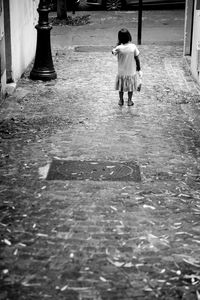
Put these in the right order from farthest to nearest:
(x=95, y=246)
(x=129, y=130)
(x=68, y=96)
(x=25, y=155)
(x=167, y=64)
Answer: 1. (x=167, y=64)
2. (x=68, y=96)
3. (x=129, y=130)
4. (x=25, y=155)
5. (x=95, y=246)

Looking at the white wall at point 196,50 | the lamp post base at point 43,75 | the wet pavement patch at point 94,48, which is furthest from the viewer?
the wet pavement patch at point 94,48

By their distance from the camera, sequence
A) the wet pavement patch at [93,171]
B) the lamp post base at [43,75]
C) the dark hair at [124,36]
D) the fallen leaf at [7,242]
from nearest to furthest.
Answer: the fallen leaf at [7,242]
the wet pavement patch at [93,171]
the dark hair at [124,36]
the lamp post base at [43,75]

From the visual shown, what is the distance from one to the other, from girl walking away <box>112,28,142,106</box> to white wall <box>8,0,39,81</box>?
2.73 metres

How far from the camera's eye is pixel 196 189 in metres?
7.78

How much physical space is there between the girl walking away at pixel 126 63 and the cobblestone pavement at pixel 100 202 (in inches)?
15.9

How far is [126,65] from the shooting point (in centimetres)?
1179

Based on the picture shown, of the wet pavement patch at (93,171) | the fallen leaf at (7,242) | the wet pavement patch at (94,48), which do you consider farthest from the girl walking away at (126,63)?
the wet pavement patch at (94,48)

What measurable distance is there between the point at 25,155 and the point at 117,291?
3967 mm

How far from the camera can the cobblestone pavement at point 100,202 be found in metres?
5.55

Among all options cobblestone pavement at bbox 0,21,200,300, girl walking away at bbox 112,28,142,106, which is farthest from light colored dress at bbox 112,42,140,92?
cobblestone pavement at bbox 0,21,200,300

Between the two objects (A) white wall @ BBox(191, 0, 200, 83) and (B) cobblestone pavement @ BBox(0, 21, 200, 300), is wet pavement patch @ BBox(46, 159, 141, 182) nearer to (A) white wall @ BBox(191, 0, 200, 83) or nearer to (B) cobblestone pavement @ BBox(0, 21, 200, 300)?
(B) cobblestone pavement @ BBox(0, 21, 200, 300)

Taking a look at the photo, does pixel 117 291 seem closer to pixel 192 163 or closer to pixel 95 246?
pixel 95 246

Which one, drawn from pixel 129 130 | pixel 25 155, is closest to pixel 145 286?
pixel 25 155

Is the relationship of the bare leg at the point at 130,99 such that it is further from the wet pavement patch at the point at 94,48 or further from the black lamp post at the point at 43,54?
the wet pavement patch at the point at 94,48
